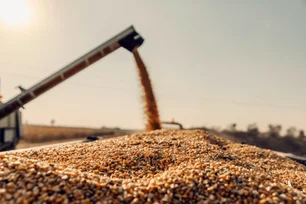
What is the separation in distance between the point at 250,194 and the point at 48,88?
5408 mm

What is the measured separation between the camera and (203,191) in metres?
2.58

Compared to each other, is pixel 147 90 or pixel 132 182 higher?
pixel 147 90

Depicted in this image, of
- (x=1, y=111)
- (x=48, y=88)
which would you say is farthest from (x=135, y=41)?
(x=1, y=111)

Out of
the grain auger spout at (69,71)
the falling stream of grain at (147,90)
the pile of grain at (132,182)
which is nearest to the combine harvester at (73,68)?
the grain auger spout at (69,71)

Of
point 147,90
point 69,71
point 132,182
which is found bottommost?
point 132,182

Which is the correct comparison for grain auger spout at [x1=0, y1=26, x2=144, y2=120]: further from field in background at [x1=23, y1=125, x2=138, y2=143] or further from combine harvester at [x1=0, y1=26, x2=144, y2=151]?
field in background at [x1=23, y1=125, x2=138, y2=143]

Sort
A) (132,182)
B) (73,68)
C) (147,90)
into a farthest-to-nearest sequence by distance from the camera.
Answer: (147,90)
(73,68)
(132,182)

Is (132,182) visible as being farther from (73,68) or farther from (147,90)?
(73,68)

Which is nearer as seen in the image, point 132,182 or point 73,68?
point 132,182

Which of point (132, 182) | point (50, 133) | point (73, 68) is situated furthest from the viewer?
point (50, 133)

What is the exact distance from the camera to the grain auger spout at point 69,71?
636cm

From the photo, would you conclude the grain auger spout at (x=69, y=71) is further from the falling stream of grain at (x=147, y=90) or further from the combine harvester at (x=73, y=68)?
the falling stream of grain at (x=147, y=90)

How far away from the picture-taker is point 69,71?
253 inches

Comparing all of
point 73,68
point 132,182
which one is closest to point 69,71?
point 73,68
